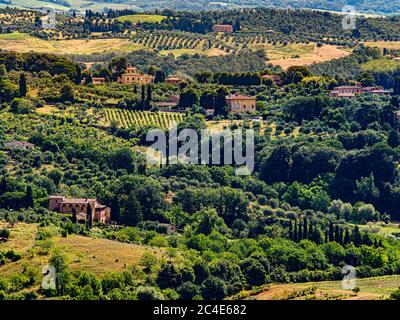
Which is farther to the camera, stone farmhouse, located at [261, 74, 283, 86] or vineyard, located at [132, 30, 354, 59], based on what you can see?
vineyard, located at [132, 30, 354, 59]

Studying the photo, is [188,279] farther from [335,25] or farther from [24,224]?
[335,25]

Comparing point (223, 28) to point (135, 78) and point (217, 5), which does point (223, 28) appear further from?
→ point (217, 5)

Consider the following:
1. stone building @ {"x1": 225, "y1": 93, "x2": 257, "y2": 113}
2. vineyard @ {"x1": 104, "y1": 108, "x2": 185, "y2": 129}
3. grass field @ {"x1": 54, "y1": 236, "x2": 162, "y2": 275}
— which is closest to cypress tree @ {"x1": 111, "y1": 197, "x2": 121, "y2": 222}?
grass field @ {"x1": 54, "y1": 236, "x2": 162, "y2": 275}

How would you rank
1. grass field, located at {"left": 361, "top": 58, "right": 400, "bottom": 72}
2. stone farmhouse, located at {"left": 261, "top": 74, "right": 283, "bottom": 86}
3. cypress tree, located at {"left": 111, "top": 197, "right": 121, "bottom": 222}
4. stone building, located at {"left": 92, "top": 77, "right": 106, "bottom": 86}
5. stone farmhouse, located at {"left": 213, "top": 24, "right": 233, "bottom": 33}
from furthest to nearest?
stone farmhouse, located at {"left": 213, "top": 24, "right": 233, "bottom": 33}
grass field, located at {"left": 361, "top": 58, "right": 400, "bottom": 72}
stone farmhouse, located at {"left": 261, "top": 74, "right": 283, "bottom": 86}
stone building, located at {"left": 92, "top": 77, "right": 106, "bottom": 86}
cypress tree, located at {"left": 111, "top": 197, "right": 121, "bottom": 222}

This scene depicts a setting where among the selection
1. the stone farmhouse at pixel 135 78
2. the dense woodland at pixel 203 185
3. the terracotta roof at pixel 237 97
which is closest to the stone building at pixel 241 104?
the terracotta roof at pixel 237 97

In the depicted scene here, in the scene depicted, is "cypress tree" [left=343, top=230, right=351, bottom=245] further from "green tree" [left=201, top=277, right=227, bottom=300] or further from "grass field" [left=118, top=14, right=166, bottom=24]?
"grass field" [left=118, top=14, right=166, bottom=24]

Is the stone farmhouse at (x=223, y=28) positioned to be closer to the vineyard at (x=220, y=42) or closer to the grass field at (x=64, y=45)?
the vineyard at (x=220, y=42)

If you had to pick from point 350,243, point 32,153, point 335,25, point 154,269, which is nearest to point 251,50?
point 335,25
